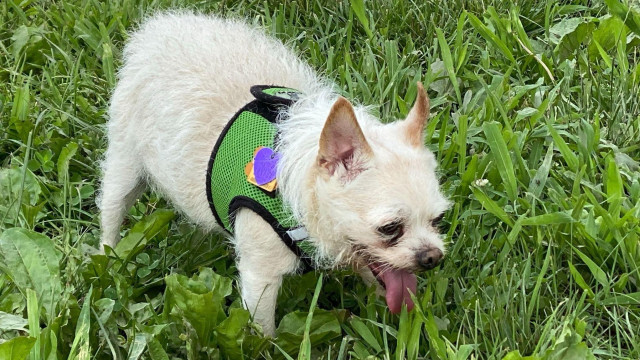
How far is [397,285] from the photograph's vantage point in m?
2.80

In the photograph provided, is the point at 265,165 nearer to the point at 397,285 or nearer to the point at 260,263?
A: the point at 260,263

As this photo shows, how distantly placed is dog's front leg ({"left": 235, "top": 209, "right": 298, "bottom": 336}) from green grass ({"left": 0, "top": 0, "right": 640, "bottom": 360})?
0.10 metres

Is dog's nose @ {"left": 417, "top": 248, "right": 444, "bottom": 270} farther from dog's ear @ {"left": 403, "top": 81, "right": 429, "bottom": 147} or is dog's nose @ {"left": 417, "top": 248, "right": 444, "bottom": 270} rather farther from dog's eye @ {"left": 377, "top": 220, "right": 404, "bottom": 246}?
dog's ear @ {"left": 403, "top": 81, "right": 429, "bottom": 147}

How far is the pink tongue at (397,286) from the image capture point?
2.78m

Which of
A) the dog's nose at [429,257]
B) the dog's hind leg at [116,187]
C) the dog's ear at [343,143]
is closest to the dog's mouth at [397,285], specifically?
the dog's nose at [429,257]

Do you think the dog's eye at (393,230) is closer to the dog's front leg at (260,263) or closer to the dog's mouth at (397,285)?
the dog's mouth at (397,285)

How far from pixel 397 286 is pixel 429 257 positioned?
0.84 feet

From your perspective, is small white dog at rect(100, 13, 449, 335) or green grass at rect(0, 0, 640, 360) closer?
small white dog at rect(100, 13, 449, 335)

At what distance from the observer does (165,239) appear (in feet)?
11.5

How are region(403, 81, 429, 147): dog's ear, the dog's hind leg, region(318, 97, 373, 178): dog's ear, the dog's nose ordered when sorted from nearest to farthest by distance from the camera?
region(318, 97, 373, 178): dog's ear < the dog's nose < region(403, 81, 429, 147): dog's ear < the dog's hind leg

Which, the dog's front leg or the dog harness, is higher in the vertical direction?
the dog harness

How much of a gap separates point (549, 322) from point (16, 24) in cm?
353

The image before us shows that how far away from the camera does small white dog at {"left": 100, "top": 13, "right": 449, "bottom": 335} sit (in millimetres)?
2580

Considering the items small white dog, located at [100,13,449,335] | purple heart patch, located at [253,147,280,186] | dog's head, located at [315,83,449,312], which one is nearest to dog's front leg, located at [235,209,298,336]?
small white dog, located at [100,13,449,335]
